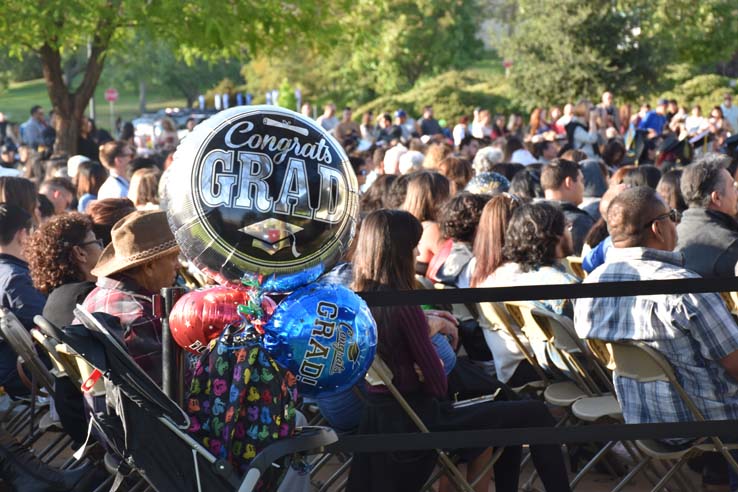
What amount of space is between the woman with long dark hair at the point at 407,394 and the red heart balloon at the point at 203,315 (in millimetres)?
1483

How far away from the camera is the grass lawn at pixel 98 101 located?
196 ft

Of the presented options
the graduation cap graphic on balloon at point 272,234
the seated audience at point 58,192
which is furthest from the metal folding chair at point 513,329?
the seated audience at point 58,192

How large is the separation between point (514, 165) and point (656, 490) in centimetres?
594

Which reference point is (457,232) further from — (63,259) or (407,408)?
(407,408)

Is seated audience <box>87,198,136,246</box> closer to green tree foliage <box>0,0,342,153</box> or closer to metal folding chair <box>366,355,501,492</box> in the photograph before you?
metal folding chair <box>366,355,501,492</box>

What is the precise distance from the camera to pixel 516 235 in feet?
17.7

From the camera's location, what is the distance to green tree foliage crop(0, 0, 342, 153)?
1195cm

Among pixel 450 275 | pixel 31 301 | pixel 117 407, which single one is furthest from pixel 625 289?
pixel 31 301

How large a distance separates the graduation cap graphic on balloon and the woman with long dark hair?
1.59m

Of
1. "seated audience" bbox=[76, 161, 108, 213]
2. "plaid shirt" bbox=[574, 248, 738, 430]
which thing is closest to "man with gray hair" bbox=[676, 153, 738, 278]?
"plaid shirt" bbox=[574, 248, 738, 430]

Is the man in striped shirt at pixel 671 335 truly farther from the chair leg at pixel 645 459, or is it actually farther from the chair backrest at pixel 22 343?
the chair backrest at pixel 22 343

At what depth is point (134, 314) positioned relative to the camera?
411 centimetres

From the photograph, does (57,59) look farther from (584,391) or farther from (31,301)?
(584,391)

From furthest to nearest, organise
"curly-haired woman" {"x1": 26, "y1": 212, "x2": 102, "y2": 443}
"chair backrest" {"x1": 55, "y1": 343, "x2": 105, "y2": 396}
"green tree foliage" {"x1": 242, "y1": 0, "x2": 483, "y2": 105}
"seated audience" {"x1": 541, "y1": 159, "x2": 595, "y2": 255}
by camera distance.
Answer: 1. "green tree foliage" {"x1": 242, "y1": 0, "x2": 483, "y2": 105}
2. "seated audience" {"x1": 541, "y1": 159, "x2": 595, "y2": 255}
3. "curly-haired woman" {"x1": 26, "y1": 212, "x2": 102, "y2": 443}
4. "chair backrest" {"x1": 55, "y1": 343, "x2": 105, "y2": 396}
